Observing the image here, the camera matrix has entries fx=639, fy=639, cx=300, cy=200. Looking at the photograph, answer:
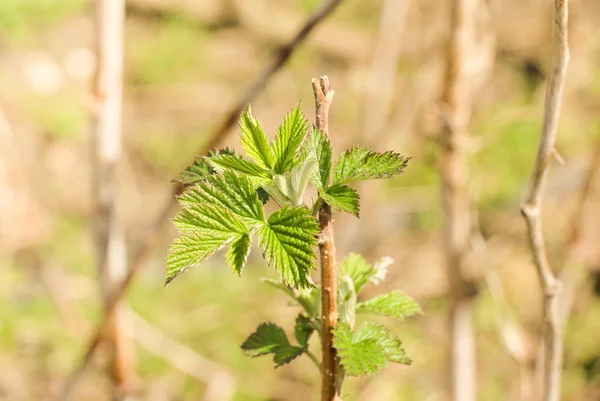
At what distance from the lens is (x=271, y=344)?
663 millimetres

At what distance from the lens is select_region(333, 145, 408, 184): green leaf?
56 cm

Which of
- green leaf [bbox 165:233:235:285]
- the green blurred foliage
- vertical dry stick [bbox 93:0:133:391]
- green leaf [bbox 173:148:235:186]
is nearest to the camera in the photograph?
green leaf [bbox 165:233:235:285]

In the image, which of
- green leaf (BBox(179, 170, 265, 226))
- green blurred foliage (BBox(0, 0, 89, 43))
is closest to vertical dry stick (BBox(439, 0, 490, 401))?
green leaf (BBox(179, 170, 265, 226))

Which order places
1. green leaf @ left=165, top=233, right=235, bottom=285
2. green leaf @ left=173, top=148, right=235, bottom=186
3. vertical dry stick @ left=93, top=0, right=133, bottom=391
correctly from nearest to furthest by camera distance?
green leaf @ left=165, top=233, right=235, bottom=285 → green leaf @ left=173, top=148, right=235, bottom=186 → vertical dry stick @ left=93, top=0, right=133, bottom=391

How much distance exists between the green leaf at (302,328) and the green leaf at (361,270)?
65 mm

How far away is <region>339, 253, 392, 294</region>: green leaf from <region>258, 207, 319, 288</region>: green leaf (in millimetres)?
144

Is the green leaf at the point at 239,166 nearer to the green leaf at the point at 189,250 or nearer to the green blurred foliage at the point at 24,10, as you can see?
the green leaf at the point at 189,250

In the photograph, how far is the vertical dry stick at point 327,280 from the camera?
0.56 metres

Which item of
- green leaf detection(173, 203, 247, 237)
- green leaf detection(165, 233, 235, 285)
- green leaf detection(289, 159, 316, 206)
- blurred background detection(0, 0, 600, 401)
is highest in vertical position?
blurred background detection(0, 0, 600, 401)

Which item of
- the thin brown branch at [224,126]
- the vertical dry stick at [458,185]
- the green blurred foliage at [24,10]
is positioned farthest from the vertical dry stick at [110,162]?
the green blurred foliage at [24,10]

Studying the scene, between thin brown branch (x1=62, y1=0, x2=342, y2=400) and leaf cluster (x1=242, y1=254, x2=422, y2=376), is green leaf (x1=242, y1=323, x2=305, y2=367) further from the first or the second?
thin brown branch (x1=62, y1=0, x2=342, y2=400)

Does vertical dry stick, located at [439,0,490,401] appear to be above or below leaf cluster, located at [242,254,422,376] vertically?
above

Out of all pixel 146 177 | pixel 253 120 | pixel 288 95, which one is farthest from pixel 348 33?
pixel 253 120

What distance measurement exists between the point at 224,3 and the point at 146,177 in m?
1.73
